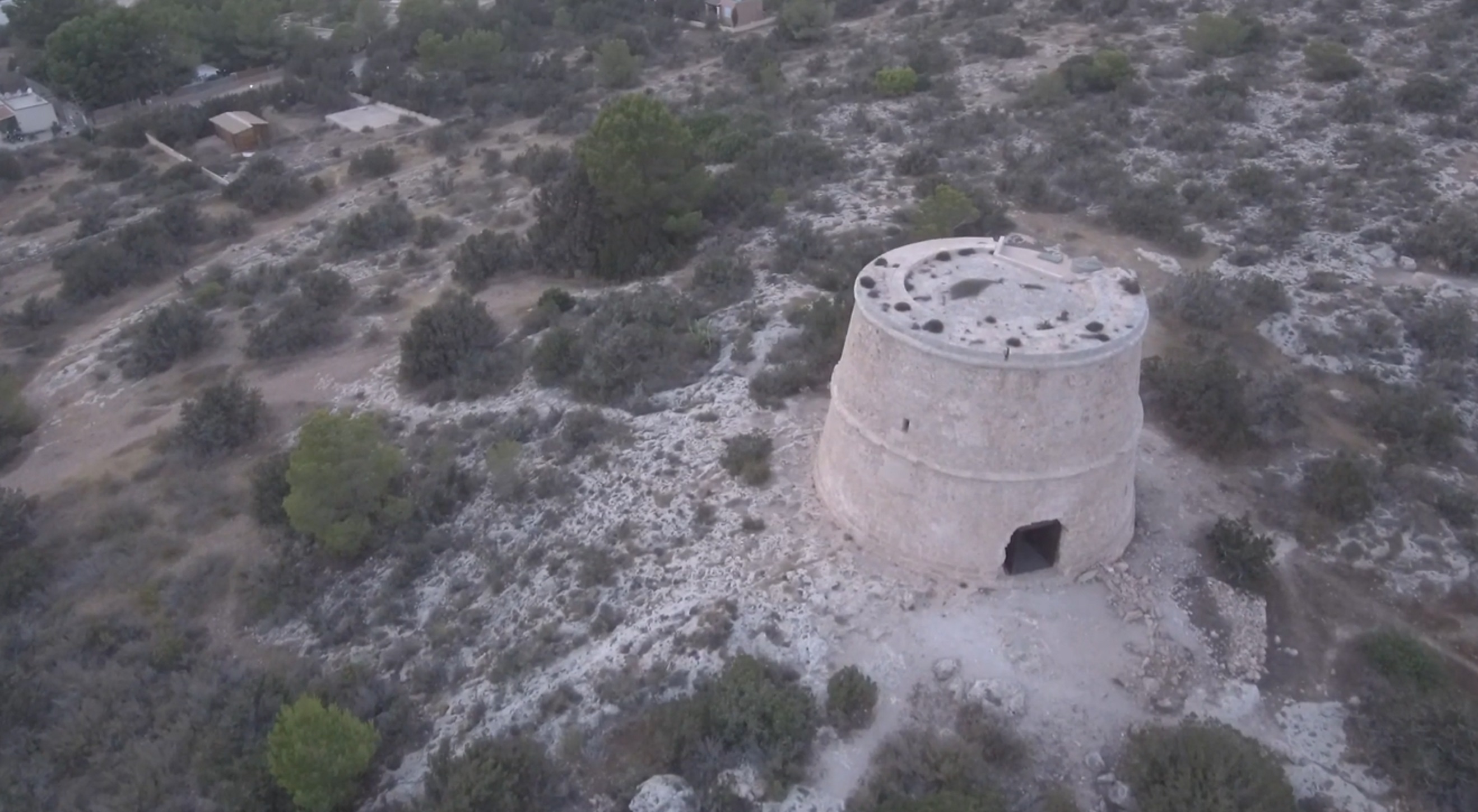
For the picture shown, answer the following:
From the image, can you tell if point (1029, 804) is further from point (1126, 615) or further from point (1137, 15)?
point (1137, 15)

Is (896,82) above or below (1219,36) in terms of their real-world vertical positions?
above

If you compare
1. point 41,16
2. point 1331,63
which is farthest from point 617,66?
point 41,16

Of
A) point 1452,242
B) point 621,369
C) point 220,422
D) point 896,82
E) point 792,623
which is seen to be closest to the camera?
point 792,623

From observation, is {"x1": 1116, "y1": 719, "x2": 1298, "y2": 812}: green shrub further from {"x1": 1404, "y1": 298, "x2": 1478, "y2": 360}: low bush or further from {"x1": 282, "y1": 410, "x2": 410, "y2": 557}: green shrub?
{"x1": 1404, "y1": 298, "x2": 1478, "y2": 360}: low bush

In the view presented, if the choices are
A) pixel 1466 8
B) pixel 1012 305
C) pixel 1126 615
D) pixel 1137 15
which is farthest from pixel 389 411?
pixel 1466 8

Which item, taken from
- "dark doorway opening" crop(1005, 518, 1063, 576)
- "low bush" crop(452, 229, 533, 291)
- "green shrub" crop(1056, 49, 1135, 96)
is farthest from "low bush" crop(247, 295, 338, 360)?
"green shrub" crop(1056, 49, 1135, 96)

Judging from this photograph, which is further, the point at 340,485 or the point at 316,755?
the point at 340,485

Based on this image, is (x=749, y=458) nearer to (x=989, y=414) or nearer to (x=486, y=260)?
(x=989, y=414)
